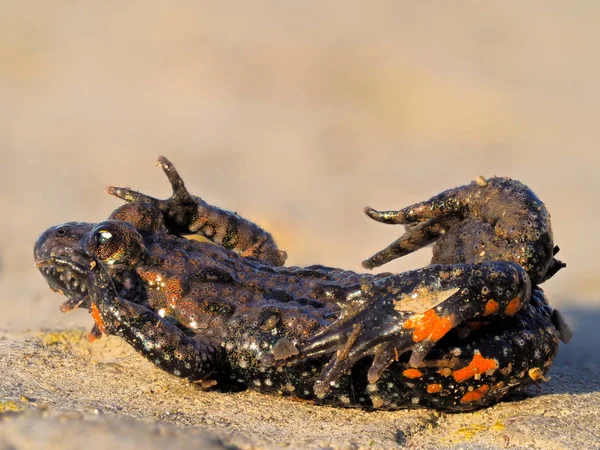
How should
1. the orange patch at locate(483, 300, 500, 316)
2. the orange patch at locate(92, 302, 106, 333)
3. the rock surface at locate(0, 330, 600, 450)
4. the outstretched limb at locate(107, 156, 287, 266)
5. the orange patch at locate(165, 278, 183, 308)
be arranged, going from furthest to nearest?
the outstretched limb at locate(107, 156, 287, 266), the orange patch at locate(165, 278, 183, 308), the orange patch at locate(92, 302, 106, 333), the orange patch at locate(483, 300, 500, 316), the rock surface at locate(0, 330, 600, 450)

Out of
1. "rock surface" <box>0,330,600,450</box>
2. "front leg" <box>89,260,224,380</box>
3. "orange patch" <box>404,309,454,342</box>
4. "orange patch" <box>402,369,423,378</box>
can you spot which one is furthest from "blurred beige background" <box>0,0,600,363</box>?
"orange patch" <box>404,309,454,342</box>

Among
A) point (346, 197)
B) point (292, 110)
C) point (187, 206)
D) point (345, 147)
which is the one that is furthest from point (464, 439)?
point (292, 110)

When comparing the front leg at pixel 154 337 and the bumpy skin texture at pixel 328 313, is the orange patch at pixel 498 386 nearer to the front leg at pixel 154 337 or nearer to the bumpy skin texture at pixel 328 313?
the bumpy skin texture at pixel 328 313

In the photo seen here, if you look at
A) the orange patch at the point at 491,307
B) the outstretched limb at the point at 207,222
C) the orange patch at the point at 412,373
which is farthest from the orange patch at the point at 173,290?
the orange patch at the point at 491,307

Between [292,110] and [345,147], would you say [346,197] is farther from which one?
[292,110]

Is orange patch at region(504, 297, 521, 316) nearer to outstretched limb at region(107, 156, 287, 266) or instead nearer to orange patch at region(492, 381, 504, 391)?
orange patch at region(492, 381, 504, 391)
